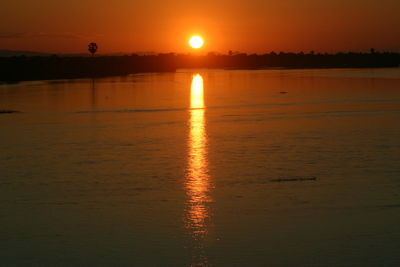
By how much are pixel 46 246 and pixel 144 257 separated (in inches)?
55.6

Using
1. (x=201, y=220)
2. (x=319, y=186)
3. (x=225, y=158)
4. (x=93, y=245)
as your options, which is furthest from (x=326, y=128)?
(x=93, y=245)

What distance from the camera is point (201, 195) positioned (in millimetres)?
10656

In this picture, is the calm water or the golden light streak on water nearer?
the calm water

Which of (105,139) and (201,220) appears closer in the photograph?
(201,220)

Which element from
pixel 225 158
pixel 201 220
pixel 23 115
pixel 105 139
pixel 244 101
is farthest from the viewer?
pixel 244 101

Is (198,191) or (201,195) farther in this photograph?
(198,191)

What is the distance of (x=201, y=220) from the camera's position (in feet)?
30.0

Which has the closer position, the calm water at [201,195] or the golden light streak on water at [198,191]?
the calm water at [201,195]

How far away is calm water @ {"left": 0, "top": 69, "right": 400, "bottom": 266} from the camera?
7.85 m

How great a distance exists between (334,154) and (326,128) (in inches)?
Answer: 213

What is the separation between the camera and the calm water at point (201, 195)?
785 centimetres

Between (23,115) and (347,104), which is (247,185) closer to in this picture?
(23,115)

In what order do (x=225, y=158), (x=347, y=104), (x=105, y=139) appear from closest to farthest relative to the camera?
(x=225, y=158) → (x=105, y=139) → (x=347, y=104)

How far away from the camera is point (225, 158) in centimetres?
1429
